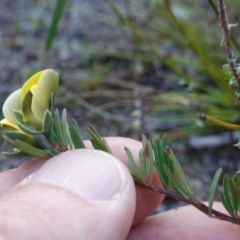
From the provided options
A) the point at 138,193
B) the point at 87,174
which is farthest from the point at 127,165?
the point at 87,174

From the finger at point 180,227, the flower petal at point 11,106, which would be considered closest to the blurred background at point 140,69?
the finger at point 180,227

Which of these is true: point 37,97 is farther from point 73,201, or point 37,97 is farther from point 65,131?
point 73,201

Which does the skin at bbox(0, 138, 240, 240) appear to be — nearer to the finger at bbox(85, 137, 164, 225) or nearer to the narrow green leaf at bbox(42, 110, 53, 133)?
the narrow green leaf at bbox(42, 110, 53, 133)


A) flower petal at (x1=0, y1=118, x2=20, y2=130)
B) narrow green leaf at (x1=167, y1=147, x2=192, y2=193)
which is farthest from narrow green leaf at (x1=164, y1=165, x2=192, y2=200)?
flower petal at (x1=0, y1=118, x2=20, y2=130)

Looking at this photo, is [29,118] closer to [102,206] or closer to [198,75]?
[102,206]

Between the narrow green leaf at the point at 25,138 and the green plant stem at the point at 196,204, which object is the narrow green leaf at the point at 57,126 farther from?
the green plant stem at the point at 196,204
